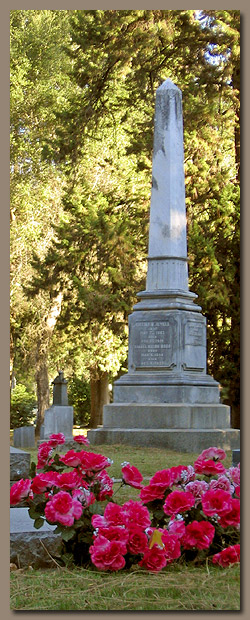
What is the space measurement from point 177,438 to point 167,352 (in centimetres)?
131

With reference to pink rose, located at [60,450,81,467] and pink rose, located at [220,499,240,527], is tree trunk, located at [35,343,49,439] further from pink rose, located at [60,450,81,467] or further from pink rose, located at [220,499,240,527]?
pink rose, located at [220,499,240,527]

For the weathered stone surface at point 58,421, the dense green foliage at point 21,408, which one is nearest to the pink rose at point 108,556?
the weathered stone surface at point 58,421

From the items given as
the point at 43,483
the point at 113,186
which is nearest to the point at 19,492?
the point at 43,483

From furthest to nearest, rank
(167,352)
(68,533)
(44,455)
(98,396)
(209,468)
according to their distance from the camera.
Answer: (98,396) < (167,352) < (44,455) < (209,468) < (68,533)

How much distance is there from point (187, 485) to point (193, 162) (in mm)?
12967

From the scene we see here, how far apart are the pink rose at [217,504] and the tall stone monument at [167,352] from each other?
6215mm

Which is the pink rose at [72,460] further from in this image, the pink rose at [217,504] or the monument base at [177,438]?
the monument base at [177,438]

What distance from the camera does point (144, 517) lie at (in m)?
3.90

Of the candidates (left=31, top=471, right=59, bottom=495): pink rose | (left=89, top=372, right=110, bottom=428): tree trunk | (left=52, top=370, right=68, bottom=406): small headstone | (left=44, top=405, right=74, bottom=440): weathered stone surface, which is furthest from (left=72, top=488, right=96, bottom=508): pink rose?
(left=89, top=372, right=110, bottom=428): tree trunk

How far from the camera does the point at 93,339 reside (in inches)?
753

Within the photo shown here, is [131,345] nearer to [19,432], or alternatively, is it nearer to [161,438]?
[161,438]

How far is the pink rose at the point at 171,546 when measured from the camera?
3838mm

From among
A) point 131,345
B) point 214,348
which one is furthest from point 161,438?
point 214,348

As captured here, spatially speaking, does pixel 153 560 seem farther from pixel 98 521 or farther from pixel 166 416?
pixel 166 416
